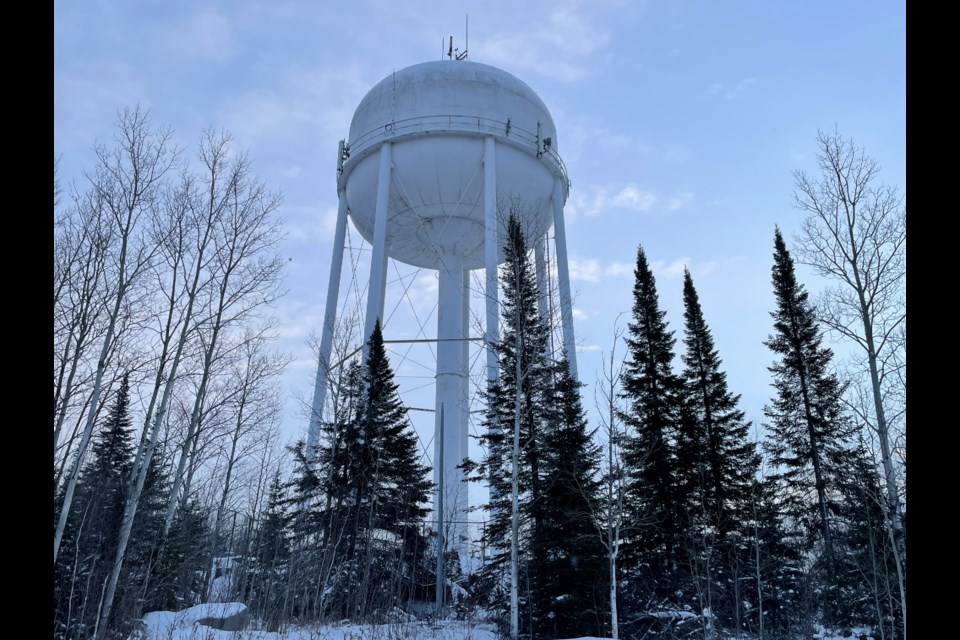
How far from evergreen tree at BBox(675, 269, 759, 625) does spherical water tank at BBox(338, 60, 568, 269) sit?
25.2ft

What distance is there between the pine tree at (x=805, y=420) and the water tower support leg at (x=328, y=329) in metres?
16.0

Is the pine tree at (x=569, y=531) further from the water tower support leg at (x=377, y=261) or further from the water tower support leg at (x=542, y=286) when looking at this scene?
the water tower support leg at (x=377, y=261)

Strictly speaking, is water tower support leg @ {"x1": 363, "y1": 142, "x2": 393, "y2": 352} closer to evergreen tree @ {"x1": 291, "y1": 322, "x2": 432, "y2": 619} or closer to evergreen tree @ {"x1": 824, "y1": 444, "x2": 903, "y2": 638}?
evergreen tree @ {"x1": 291, "y1": 322, "x2": 432, "y2": 619}

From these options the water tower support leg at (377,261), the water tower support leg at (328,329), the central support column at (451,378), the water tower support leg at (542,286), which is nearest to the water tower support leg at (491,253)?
the water tower support leg at (542,286)

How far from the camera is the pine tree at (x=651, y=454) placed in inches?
712

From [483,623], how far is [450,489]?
6205 mm

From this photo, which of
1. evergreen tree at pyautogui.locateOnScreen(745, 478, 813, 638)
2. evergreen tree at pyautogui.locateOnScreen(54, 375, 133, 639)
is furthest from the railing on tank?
evergreen tree at pyautogui.locateOnScreen(745, 478, 813, 638)

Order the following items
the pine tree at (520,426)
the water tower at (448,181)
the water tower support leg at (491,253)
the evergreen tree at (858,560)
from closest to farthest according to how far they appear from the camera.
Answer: the pine tree at (520,426), the evergreen tree at (858,560), the water tower support leg at (491,253), the water tower at (448,181)

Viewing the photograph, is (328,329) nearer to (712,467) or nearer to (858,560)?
(712,467)

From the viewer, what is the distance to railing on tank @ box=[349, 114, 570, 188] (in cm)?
2128

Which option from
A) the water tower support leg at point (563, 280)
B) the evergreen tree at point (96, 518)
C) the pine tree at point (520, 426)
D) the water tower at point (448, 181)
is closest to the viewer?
the evergreen tree at point (96, 518)
